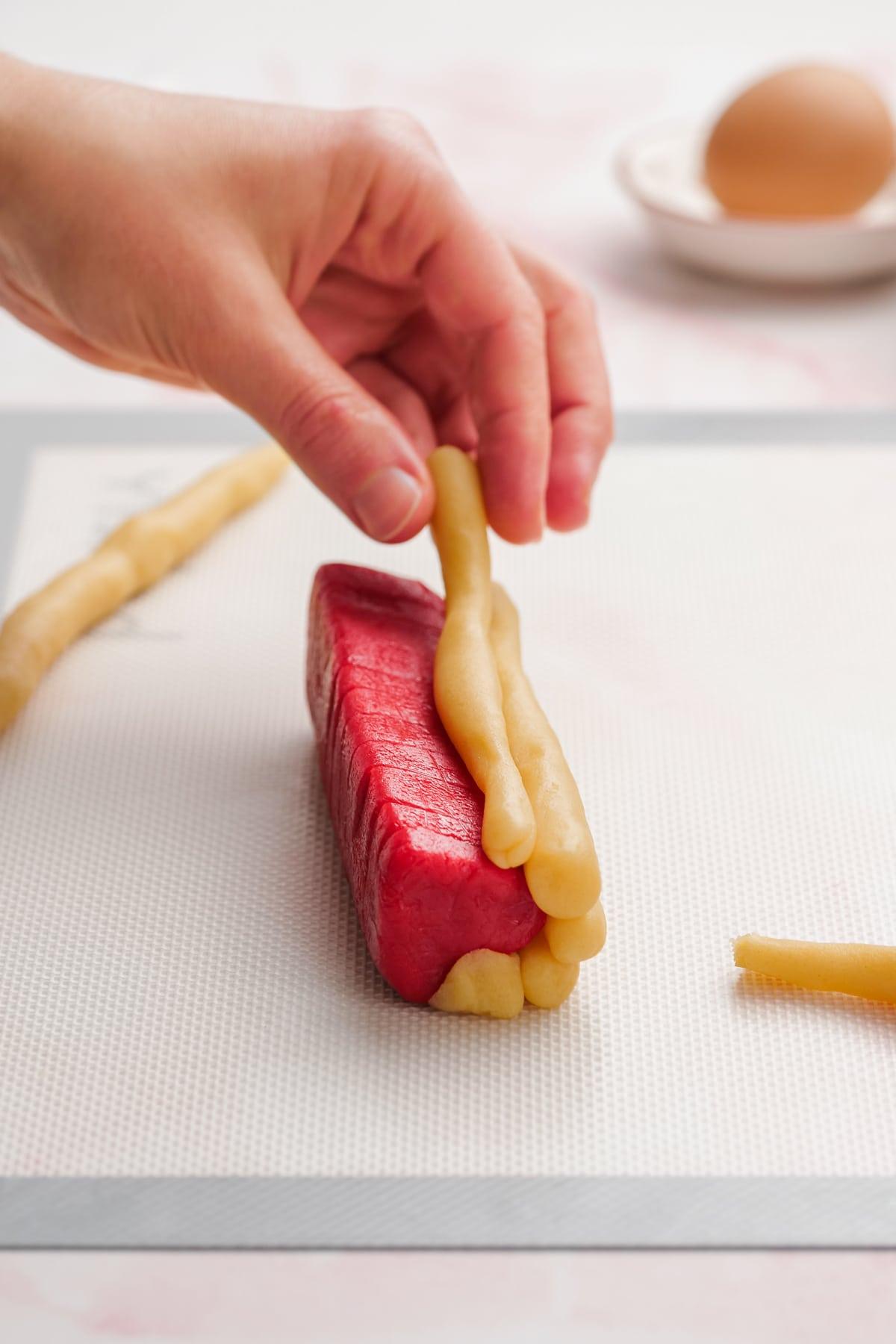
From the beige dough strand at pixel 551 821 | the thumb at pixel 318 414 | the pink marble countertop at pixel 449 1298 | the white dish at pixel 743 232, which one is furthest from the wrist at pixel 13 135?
the white dish at pixel 743 232

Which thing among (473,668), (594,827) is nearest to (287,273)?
(473,668)

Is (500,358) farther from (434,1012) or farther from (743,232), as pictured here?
(743,232)

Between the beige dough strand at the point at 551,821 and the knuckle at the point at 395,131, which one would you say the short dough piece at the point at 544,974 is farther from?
the knuckle at the point at 395,131

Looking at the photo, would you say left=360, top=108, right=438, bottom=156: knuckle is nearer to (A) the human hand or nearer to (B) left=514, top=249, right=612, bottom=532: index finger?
(A) the human hand

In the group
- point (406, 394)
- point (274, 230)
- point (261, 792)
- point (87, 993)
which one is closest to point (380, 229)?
A: point (274, 230)

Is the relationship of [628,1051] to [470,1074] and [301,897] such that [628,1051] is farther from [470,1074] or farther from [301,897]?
[301,897]

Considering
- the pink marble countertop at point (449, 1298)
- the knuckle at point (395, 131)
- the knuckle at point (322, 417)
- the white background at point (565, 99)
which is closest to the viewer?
the pink marble countertop at point (449, 1298)
